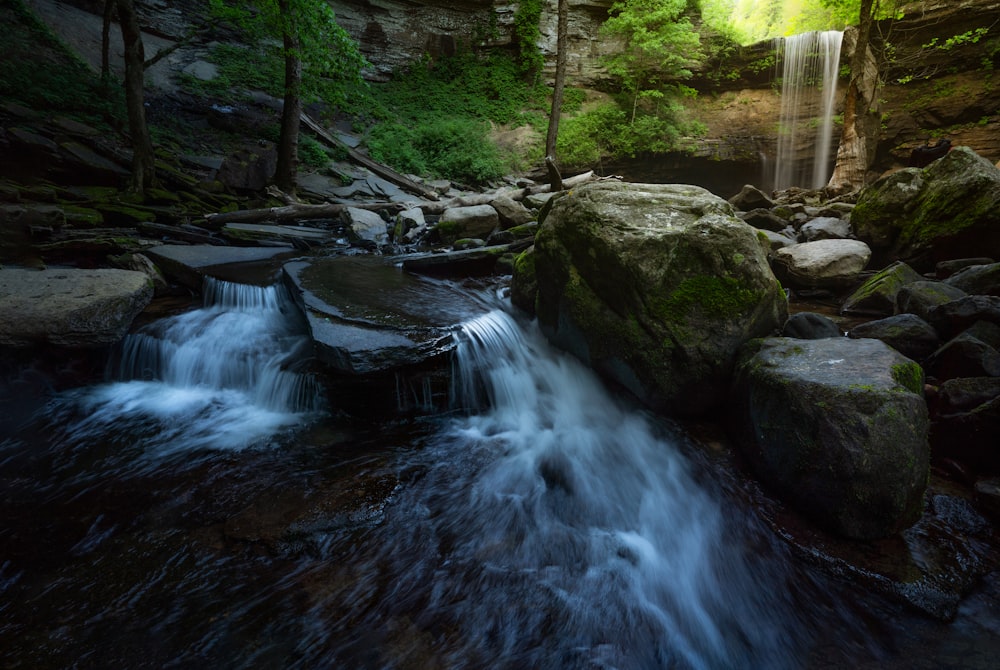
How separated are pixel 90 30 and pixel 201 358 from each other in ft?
61.1

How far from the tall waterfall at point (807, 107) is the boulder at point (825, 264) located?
14852 millimetres

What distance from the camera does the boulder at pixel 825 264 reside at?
5.48 meters

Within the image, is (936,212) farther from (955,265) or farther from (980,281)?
(980,281)

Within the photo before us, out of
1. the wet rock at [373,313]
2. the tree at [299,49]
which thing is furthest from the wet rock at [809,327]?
the tree at [299,49]

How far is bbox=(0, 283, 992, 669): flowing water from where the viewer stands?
1932mm

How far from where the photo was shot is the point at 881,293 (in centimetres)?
462

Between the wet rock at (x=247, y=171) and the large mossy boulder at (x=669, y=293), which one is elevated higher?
the wet rock at (x=247, y=171)

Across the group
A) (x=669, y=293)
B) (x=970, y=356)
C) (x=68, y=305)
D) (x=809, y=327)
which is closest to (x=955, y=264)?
(x=970, y=356)

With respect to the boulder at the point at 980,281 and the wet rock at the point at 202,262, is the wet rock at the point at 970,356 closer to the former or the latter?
the boulder at the point at 980,281

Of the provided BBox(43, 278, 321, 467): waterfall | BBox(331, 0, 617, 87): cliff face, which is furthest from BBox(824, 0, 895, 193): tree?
BBox(43, 278, 321, 467): waterfall

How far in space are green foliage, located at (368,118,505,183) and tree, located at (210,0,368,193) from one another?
185 inches

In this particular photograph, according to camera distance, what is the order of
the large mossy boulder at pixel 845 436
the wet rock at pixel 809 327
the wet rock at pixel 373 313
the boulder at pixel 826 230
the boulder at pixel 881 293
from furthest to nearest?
the boulder at pixel 826 230 < the boulder at pixel 881 293 < the wet rock at pixel 809 327 < the wet rock at pixel 373 313 < the large mossy boulder at pixel 845 436

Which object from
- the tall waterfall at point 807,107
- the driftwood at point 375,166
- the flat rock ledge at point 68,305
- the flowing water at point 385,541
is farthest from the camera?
the tall waterfall at point 807,107

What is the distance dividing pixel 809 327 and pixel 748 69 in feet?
69.7
